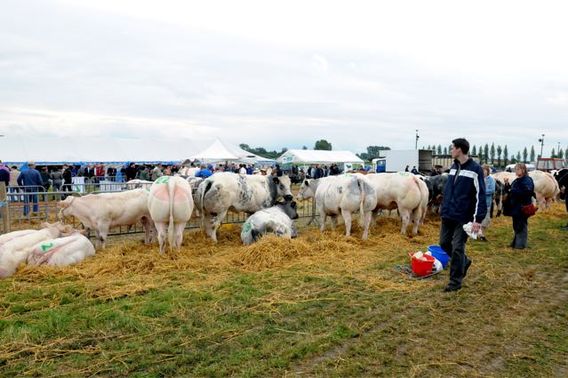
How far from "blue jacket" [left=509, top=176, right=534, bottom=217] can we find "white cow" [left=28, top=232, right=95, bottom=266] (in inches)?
359

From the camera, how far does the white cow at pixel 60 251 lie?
297 inches

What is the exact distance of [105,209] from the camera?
9305 millimetres

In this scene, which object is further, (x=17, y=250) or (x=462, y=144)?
(x=17, y=250)

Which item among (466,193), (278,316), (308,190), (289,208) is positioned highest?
(466,193)

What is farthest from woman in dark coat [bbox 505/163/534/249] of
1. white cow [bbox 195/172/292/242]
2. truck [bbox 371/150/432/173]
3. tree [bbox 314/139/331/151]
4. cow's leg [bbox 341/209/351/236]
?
tree [bbox 314/139/331/151]

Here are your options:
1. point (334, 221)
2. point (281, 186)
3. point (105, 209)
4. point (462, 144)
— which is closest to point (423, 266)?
point (462, 144)

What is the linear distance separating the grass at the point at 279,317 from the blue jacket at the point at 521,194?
1.45 metres

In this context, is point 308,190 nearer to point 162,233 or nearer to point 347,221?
point 347,221

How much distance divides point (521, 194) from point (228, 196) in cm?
665

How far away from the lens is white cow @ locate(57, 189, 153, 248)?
30.5 feet

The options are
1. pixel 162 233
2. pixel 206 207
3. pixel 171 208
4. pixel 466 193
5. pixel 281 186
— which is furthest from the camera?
pixel 281 186

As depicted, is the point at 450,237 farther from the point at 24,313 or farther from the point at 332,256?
the point at 24,313

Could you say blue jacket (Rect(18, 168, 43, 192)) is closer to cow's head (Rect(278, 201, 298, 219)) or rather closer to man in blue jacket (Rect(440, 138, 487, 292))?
cow's head (Rect(278, 201, 298, 219))

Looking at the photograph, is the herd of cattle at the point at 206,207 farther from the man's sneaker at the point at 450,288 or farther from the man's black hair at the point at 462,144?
the man's black hair at the point at 462,144
